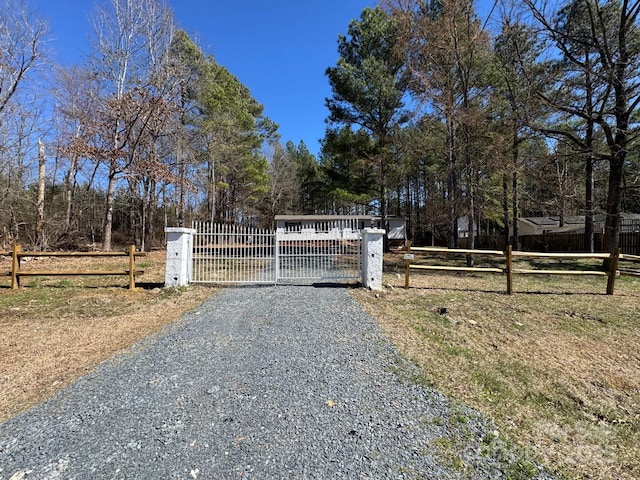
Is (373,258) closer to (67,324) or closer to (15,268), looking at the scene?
(67,324)

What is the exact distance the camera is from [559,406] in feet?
9.86

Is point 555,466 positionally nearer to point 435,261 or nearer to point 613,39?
Answer: point 435,261

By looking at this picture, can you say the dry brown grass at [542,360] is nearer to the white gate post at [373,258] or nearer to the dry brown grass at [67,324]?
the white gate post at [373,258]

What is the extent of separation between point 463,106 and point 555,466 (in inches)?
478

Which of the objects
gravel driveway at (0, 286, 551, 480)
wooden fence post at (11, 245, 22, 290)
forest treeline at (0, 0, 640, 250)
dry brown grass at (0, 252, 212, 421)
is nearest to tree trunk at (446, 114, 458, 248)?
forest treeline at (0, 0, 640, 250)

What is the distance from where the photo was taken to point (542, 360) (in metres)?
4.01

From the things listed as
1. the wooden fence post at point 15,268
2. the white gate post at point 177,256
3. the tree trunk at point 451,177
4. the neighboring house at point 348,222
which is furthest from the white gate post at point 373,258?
the neighboring house at point 348,222

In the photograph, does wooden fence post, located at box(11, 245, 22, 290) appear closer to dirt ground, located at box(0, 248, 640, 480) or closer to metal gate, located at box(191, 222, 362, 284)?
dirt ground, located at box(0, 248, 640, 480)

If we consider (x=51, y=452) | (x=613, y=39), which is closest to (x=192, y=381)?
(x=51, y=452)

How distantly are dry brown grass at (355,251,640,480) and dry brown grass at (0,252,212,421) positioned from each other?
12.2 feet

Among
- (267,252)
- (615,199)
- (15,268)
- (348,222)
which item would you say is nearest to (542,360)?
(267,252)

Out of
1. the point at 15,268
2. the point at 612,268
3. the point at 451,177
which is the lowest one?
the point at 15,268

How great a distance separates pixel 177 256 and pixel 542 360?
698 centimetres

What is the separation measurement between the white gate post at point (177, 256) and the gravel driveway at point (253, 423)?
11.3 feet
